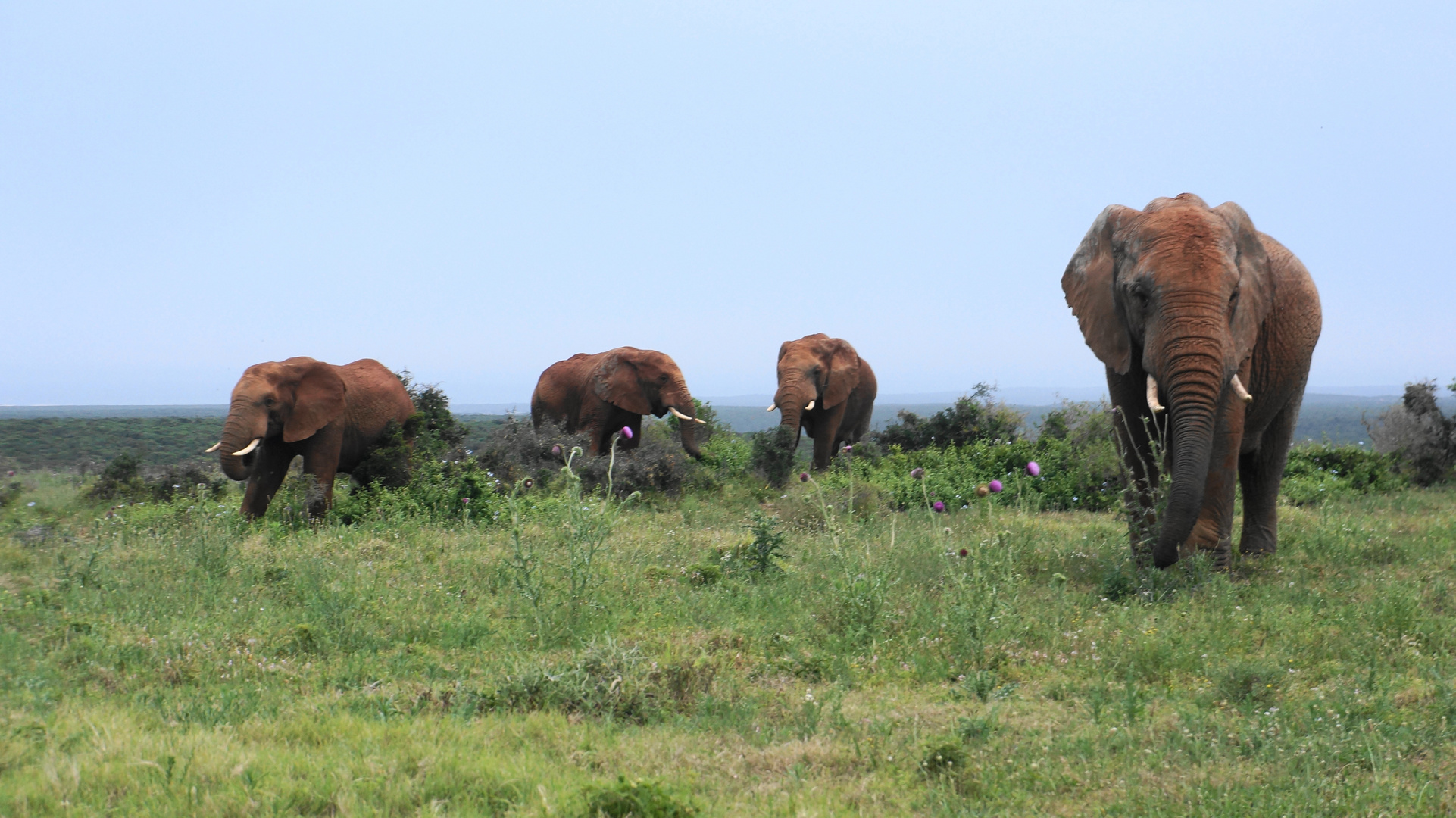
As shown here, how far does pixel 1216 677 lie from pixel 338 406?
11104 millimetres

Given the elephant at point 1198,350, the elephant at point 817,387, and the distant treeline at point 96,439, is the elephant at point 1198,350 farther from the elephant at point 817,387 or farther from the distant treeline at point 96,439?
the distant treeline at point 96,439

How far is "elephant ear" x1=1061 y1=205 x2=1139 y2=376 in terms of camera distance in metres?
8.22

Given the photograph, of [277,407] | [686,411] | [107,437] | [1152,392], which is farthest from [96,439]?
[1152,392]

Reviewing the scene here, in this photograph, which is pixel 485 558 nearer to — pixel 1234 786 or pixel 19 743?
pixel 19 743

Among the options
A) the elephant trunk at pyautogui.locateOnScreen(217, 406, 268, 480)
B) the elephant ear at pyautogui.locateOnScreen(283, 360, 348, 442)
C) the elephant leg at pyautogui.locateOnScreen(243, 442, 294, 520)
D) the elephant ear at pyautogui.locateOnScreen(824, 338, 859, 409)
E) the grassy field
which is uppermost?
the elephant ear at pyautogui.locateOnScreen(824, 338, 859, 409)

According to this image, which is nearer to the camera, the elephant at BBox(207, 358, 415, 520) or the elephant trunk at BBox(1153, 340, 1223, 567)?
the elephant trunk at BBox(1153, 340, 1223, 567)

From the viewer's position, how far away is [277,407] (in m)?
12.9

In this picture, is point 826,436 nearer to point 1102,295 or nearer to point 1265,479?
point 1265,479

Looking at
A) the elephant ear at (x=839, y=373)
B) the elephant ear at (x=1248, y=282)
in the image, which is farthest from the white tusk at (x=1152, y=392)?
the elephant ear at (x=839, y=373)

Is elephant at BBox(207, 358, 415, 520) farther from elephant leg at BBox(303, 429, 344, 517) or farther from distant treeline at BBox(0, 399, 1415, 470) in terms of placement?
distant treeline at BBox(0, 399, 1415, 470)

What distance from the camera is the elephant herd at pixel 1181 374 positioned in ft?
24.3

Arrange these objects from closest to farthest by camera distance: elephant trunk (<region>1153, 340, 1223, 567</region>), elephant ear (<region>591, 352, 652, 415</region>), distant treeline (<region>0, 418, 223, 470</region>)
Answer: elephant trunk (<region>1153, 340, 1223, 567</region>), elephant ear (<region>591, 352, 652, 415</region>), distant treeline (<region>0, 418, 223, 470</region>)

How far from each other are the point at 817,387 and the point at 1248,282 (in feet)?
41.3

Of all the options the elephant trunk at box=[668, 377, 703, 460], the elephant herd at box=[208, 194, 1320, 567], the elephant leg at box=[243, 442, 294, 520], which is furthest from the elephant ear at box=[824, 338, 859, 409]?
the elephant leg at box=[243, 442, 294, 520]
